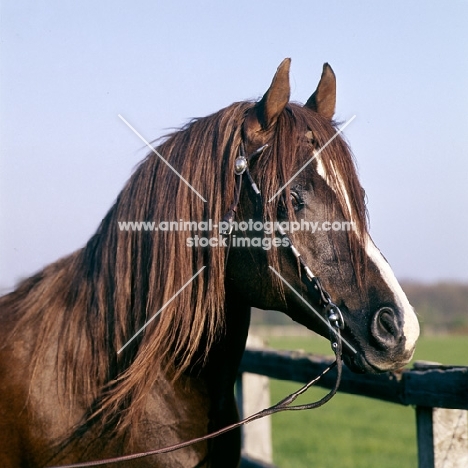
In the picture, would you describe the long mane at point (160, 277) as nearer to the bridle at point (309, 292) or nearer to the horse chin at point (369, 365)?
the bridle at point (309, 292)

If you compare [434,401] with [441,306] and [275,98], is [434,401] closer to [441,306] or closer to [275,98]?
[275,98]

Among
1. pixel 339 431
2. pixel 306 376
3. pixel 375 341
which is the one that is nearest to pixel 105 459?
pixel 375 341

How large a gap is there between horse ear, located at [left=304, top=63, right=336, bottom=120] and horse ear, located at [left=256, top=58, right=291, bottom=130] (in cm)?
47

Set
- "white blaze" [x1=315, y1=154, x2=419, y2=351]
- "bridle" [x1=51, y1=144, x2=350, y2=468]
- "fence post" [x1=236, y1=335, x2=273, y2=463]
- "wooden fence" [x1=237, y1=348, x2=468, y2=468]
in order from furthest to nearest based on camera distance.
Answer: "fence post" [x1=236, y1=335, x2=273, y2=463] < "wooden fence" [x1=237, y1=348, x2=468, y2=468] < "bridle" [x1=51, y1=144, x2=350, y2=468] < "white blaze" [x1=315, y1=154, x2=419, y2=351]

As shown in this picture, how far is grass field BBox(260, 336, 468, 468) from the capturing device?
9.56 metres

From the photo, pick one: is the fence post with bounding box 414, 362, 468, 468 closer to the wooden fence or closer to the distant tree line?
the wooden fence

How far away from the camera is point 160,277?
270cm

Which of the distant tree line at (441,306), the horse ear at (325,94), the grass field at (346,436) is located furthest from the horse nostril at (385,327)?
the distant tree line at (441,306)

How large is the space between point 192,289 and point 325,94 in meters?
1.23

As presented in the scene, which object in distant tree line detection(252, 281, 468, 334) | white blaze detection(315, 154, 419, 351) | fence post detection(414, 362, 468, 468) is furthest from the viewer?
distant tree line detection(252, 281, 468, 334)

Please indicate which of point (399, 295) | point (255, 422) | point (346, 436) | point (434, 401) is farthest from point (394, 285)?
point (346, 436)

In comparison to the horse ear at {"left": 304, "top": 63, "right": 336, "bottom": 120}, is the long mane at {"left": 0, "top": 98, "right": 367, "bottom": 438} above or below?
below

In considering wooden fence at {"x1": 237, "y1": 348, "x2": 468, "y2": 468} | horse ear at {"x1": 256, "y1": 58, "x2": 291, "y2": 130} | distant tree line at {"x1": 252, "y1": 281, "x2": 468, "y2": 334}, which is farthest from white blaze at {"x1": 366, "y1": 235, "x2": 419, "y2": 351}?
distant tree line at {"x1": 252, "y1": 281, "x2": 468, "y2": 334}

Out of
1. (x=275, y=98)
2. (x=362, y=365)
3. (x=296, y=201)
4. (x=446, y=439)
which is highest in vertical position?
(x=275, y=98)
